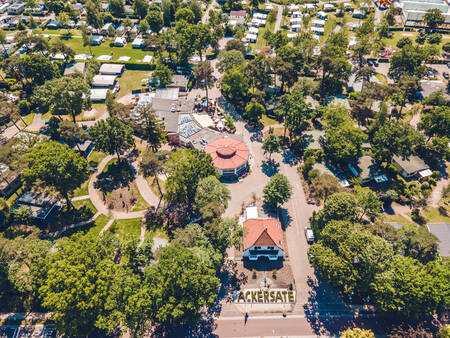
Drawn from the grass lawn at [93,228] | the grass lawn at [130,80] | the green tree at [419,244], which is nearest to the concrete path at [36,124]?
the grass lawn at [130,80]

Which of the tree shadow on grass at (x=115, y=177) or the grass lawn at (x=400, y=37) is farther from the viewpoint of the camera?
the grass lawn at (x=400, y=37)

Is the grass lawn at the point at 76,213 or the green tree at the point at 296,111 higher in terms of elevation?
the green tree at the point at 296,111

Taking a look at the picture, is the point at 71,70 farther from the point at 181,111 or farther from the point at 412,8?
the point at 412,8

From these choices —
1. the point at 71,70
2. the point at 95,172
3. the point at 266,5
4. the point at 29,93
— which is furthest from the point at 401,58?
the point at 29,93

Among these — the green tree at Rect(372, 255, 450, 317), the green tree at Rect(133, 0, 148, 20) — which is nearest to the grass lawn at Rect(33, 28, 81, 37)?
the green tree at Rect(133, 0, 148, 20)

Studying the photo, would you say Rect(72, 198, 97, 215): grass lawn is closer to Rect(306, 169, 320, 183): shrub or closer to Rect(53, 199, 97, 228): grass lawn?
Rect(53, 199, 97, 228): grass lawn

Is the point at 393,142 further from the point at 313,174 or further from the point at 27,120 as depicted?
the point at 27,120

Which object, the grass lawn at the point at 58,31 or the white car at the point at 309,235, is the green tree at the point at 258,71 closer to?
the white car at the point at 309,235
